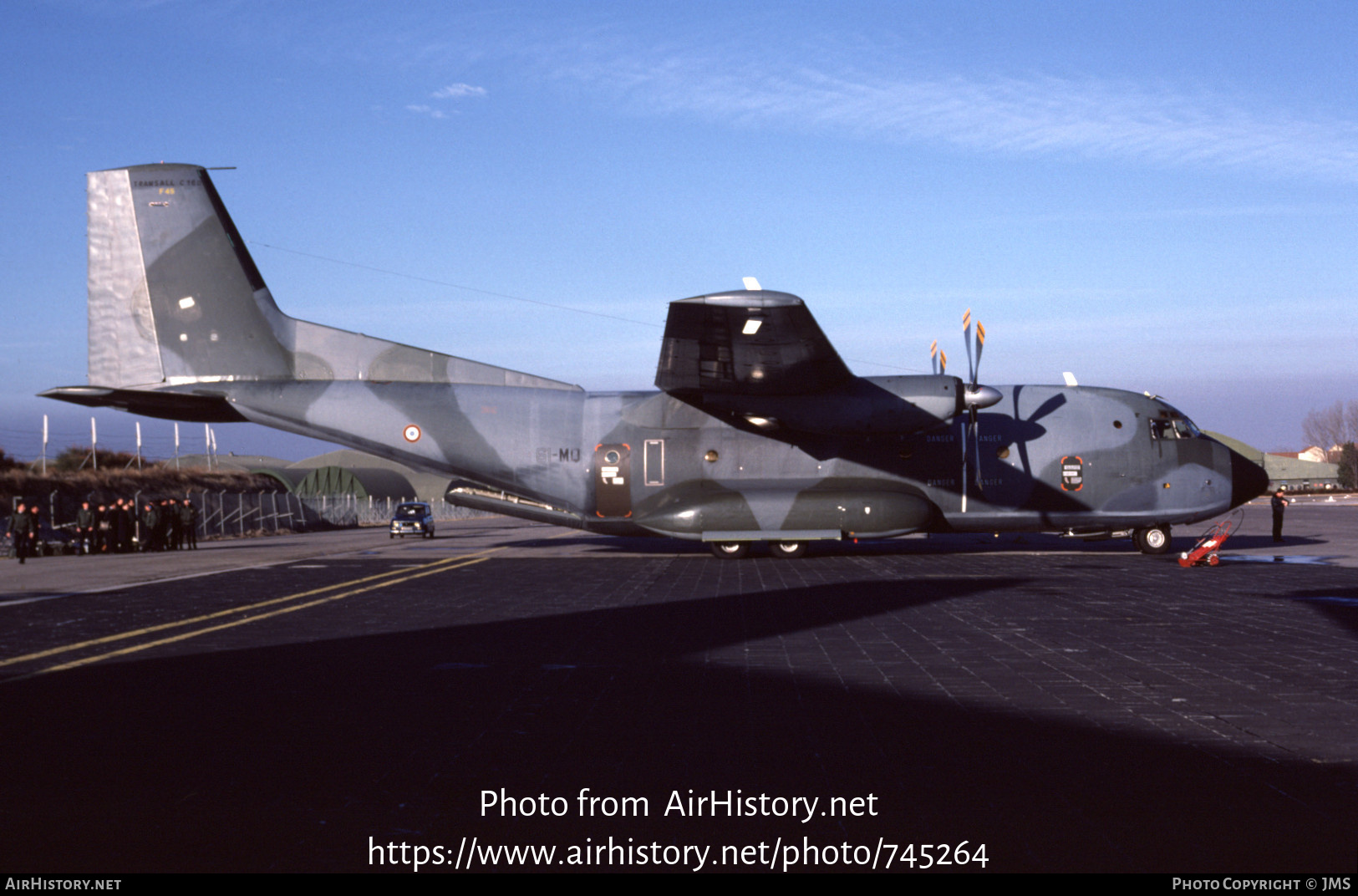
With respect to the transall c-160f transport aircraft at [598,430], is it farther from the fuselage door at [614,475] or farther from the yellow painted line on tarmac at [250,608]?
the yellow painted line on tarmac at [250,608]

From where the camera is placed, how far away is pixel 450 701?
314 inches

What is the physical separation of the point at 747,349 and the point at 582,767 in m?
13.8

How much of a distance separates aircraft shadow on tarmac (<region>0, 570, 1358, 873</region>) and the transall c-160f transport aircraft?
43.3ft

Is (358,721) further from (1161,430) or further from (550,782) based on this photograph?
(1161,430)

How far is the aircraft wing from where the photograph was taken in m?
16.6

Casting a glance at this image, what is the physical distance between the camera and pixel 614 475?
23375 mm

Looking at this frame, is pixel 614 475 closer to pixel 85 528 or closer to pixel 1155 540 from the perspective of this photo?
pixel 1155 540

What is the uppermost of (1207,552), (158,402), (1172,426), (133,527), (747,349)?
(747,349)

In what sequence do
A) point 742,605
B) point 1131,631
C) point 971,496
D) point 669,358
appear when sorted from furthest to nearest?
point 971,496
point 669,358
point 742,605
point 1131,631

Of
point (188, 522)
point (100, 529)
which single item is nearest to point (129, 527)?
point (100, 529)

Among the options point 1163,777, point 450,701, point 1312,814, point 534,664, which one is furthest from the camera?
point 534,664

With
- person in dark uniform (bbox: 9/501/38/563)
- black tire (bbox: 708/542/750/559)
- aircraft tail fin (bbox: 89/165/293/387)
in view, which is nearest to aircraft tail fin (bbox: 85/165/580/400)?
aircraft tail fin (bbox: 89/165/293/387)

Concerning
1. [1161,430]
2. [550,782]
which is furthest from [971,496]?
[550,782]

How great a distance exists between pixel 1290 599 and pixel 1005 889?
42.7ft
